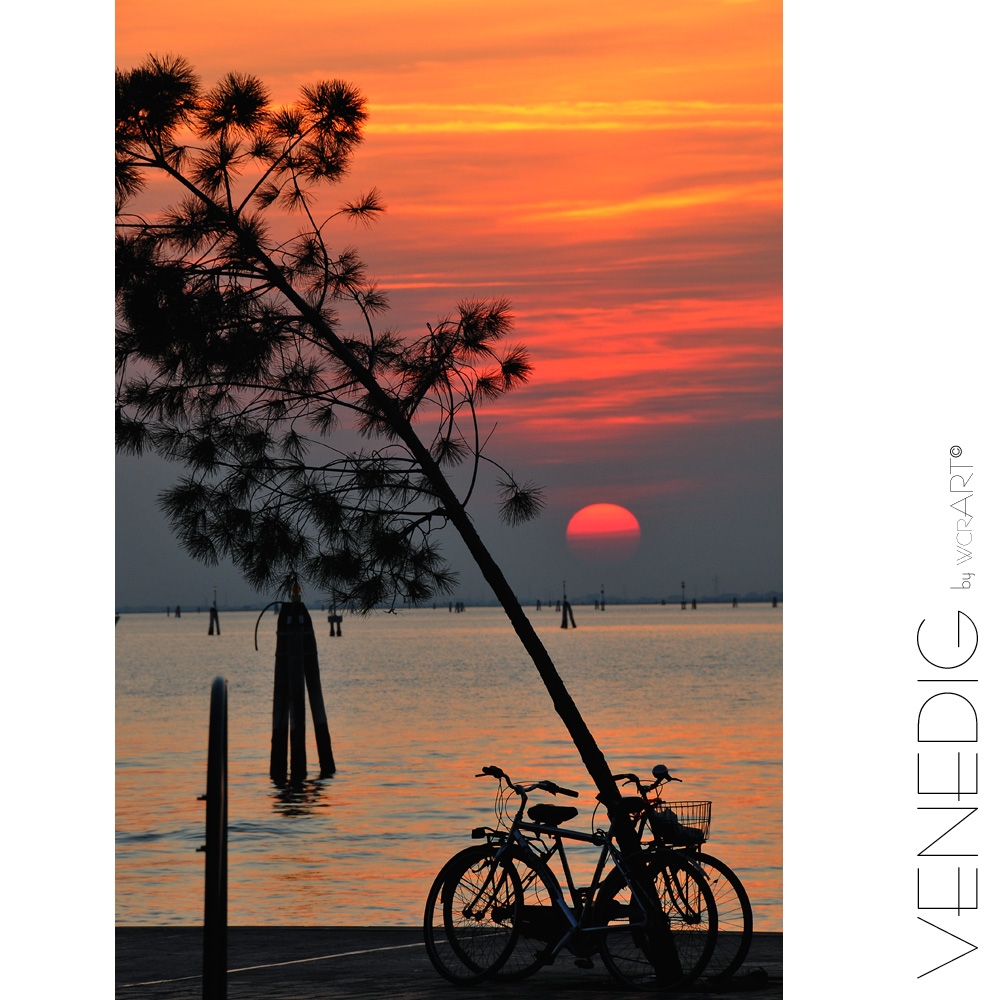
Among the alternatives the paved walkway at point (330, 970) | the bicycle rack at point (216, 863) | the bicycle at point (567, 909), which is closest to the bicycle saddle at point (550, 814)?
the bicycle at point (567, 909)

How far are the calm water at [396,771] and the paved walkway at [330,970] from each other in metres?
5.83

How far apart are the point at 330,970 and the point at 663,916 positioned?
1.74 meters

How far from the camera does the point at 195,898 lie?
15.0 m

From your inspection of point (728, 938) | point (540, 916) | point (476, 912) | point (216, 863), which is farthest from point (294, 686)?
point (216, 863)

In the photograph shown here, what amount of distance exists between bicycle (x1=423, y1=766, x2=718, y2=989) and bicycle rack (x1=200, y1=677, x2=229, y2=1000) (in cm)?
257

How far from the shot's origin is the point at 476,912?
6.64m

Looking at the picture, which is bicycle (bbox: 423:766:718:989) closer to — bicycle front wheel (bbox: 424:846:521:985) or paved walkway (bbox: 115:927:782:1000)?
bicycle front wheel (bbox: 424:846:521:985)

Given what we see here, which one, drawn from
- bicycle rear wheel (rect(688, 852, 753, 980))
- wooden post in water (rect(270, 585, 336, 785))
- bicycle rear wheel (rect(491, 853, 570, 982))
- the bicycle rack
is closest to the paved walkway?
bicycle rear wheel (rect(688, 852, 753, 980))

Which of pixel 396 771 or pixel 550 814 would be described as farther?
pixel 396 771

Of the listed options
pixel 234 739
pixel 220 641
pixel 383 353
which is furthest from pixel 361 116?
pixel 220 641

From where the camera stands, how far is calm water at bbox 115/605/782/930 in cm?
1633

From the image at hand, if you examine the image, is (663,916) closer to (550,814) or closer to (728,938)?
(550,814)

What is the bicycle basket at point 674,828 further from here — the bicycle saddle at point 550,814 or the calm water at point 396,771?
the calm water at point 396,771
